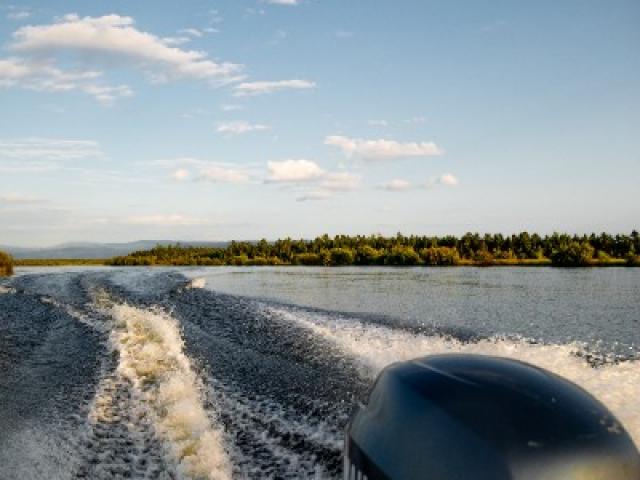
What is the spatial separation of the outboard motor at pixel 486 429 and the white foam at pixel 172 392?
2.26 m

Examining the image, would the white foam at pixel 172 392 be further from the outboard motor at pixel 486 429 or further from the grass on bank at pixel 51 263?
the grass on bank at pixel 51 263

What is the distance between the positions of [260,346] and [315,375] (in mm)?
2915

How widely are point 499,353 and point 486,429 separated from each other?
22.6 ft

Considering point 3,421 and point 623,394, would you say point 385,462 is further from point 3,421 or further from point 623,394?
point 3,421

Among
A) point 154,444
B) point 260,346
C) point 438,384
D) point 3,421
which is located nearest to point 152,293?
point 260,346

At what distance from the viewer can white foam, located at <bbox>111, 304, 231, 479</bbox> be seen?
573 cm

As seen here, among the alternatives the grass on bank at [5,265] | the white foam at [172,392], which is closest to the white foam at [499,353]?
the white foam at [172,392]

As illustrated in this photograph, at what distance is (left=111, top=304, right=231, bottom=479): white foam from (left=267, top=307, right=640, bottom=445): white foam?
3.14 m

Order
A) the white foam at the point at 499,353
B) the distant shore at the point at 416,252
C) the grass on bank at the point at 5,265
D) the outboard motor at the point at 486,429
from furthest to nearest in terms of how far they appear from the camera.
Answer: the distant shore at the point at 416,252
the grass on bank at the point at 5,265
the white foam at the point at 499,353
the outboard motor at the point at 486,429

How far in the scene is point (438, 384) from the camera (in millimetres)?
3777

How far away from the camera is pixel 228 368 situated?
31.9 feet

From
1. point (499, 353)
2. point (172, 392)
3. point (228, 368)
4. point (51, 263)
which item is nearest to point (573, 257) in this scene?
point (499, 353)

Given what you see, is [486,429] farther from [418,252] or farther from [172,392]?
[418,252]

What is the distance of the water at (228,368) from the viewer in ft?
19.5
